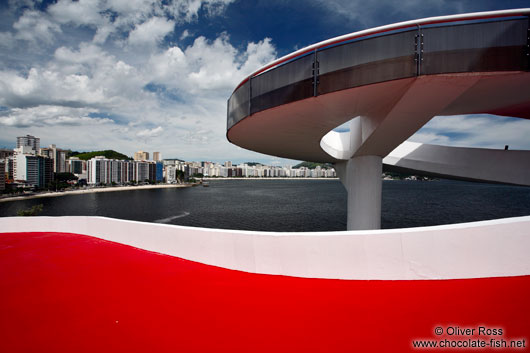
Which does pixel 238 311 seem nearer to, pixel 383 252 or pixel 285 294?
pixel 285 294

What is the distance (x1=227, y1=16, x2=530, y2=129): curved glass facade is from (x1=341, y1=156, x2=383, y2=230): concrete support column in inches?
235

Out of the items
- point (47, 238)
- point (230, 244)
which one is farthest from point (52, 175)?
point (230, 244)

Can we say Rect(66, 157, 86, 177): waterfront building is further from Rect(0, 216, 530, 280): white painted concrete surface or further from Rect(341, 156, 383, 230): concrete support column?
Rect(0, 216, 530, 280): white painted concrete surface

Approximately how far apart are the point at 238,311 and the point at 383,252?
2.68 meters

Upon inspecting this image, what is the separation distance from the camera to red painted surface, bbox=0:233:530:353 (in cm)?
302

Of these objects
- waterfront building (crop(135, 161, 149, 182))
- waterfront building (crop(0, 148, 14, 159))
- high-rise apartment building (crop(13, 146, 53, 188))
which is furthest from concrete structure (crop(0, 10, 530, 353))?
waterfront building (crop(0, 148, 14, 159))

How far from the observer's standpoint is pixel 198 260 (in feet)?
18.2

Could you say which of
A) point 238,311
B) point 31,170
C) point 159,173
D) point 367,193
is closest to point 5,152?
point 31,170

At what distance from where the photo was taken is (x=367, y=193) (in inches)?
414

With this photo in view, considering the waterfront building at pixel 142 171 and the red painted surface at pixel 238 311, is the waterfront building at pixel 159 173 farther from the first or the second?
the red painted surface at pixel 238 311

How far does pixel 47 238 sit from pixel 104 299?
21.2 feet

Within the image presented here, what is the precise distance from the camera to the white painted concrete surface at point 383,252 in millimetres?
3930

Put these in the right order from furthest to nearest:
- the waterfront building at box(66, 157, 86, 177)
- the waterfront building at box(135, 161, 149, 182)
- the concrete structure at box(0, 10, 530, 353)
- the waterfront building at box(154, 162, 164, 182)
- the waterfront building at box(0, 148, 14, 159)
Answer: the waterfront building at box(154, 162, 164, 182) < the waterfront building at box(135, 161, 149, 182) < the waterfront building at box(66, 157, 86, 177) < the waterfront building at box(0, 148, 14, 159) < the concrete structure at box(0, 10, 530, 353)

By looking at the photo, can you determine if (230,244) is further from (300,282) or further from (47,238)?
(47,238)
